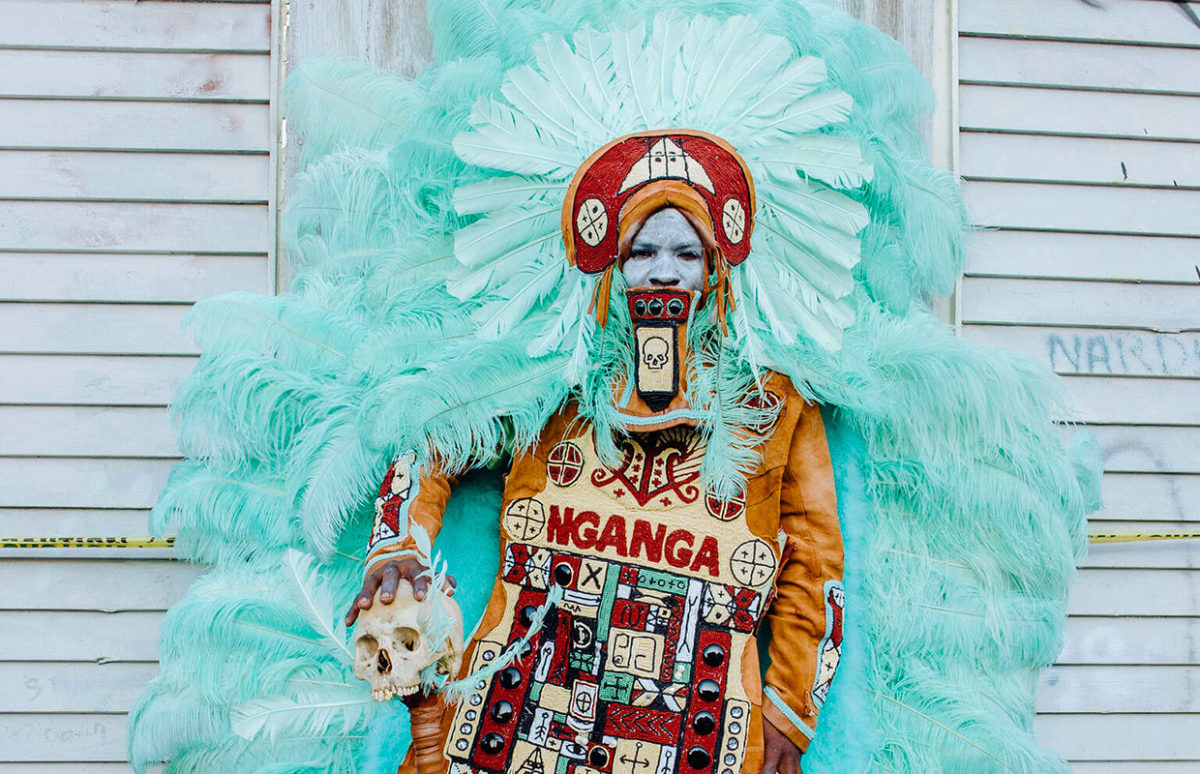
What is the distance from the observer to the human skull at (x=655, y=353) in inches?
78.7

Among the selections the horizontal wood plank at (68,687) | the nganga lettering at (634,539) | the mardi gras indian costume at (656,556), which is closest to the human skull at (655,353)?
the mardi gras indian costume at (656,556)

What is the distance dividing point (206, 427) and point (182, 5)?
122 cm

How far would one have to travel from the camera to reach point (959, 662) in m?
2.23

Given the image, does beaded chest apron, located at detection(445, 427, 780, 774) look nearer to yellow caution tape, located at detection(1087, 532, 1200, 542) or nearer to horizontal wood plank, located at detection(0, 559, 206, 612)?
horizontal wood plank, located at detection(0, 559, 206, 612)

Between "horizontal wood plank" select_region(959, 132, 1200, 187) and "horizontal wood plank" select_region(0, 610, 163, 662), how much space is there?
246 cm

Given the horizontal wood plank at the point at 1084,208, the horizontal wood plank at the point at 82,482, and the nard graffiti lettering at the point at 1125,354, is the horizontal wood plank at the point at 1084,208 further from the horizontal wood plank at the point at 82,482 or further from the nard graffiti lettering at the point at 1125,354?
the horizontal wood plank at the point at 82,482

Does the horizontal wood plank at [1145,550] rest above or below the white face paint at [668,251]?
below

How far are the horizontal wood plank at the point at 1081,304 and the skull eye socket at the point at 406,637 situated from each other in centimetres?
173

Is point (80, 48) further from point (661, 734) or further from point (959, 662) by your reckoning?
point (959, 662)

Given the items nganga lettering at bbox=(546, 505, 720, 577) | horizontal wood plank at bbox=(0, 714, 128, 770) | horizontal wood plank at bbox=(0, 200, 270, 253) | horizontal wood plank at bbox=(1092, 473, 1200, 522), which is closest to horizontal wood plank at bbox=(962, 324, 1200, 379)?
horizontal wood plank at bbox=(1092, 473, 1200, 522)

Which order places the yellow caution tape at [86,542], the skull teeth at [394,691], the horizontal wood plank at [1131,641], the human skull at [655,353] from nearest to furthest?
the skull teeth at [394,691] → the human skull at [655,353] → the yellow caution tape at [86,542] → the horizontal wood plank at [1131,641]

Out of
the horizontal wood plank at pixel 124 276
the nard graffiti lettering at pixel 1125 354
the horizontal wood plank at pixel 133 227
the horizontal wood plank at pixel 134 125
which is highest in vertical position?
the horizontal wood plank at pixel 134 125

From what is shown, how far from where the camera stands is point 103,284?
2803mm

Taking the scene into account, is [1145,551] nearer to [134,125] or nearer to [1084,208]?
[1084,208]
